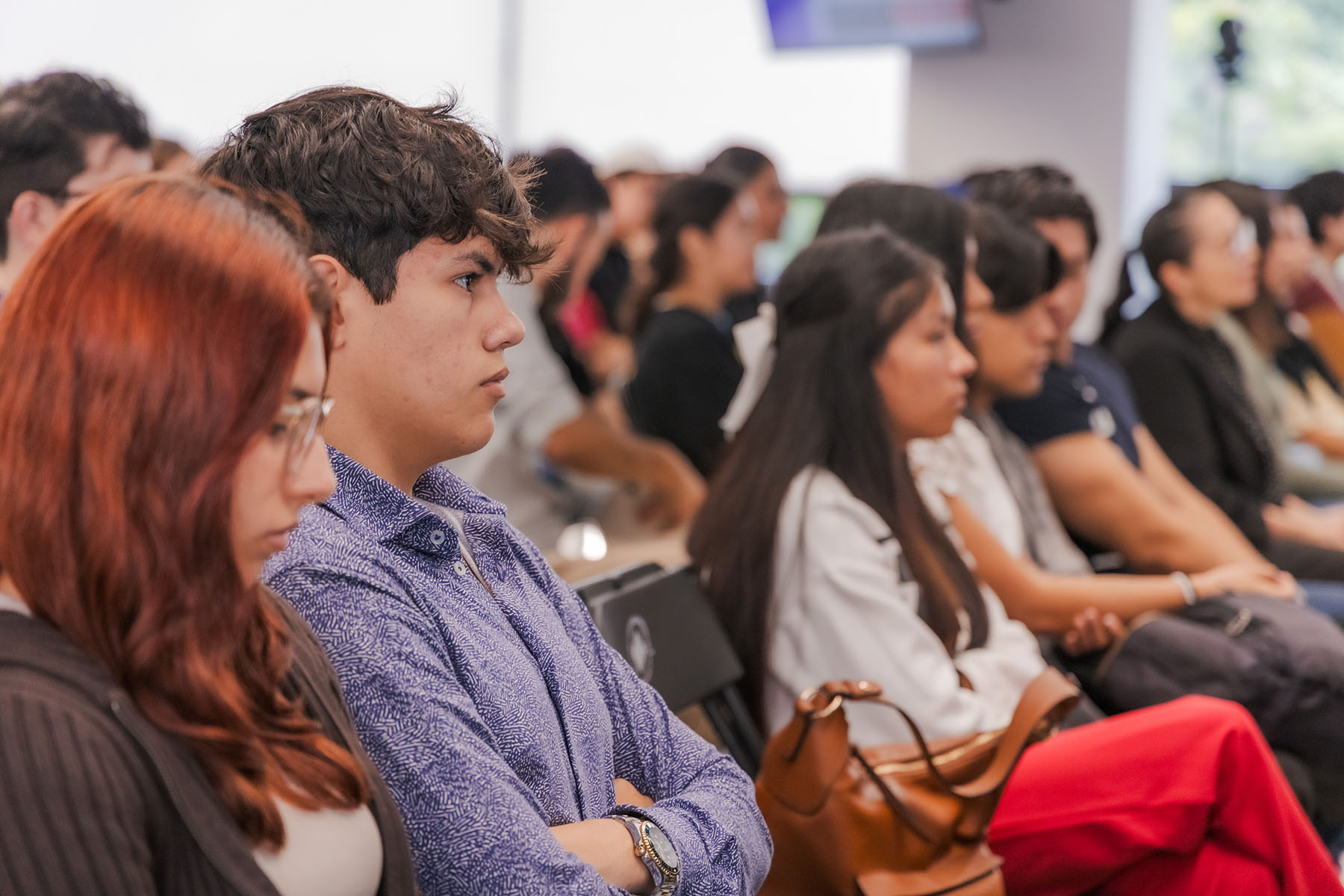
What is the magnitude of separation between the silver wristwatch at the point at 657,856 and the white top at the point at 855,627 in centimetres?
70

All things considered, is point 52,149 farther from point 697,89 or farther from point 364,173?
point 697,89

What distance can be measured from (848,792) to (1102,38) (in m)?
5.00

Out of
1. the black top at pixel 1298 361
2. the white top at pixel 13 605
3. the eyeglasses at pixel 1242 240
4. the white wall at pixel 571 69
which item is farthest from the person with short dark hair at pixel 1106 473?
the white wall at pixel 571 69

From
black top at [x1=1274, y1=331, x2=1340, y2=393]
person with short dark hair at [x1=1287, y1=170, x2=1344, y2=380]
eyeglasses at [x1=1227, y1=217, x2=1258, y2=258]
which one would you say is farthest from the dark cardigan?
person with short dark hair at [x1=1287, y1=170, x2=1344, y2=380]

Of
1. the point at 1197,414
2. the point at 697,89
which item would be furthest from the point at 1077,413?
the point at 697,89

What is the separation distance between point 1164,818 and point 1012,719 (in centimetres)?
24

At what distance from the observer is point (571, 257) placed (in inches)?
150

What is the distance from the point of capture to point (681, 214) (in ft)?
13.0

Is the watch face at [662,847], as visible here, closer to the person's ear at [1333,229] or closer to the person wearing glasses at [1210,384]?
the person wearing glasses at [1210,384]

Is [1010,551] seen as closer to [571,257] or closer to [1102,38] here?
[571,257]

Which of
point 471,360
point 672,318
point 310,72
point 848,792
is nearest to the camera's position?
point 471,360

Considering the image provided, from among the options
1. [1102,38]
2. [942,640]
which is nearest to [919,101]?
[1102,38]

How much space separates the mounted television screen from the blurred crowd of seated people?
2184 millimetres

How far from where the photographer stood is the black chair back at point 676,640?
172 cm
